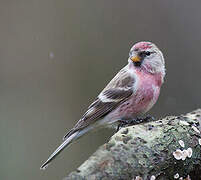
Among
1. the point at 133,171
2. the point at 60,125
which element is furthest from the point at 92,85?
the point at 133,171

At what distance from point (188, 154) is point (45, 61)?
3.01 meters

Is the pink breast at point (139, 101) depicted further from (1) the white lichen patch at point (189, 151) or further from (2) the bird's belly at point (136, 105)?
(1) the white lichen patch at point (189, 151)

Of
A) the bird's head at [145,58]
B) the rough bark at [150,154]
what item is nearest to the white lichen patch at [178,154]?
the rough bark at [150,154]

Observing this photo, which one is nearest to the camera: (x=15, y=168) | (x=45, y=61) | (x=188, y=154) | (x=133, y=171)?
→ (x=133, y=171)

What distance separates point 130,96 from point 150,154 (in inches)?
38.5

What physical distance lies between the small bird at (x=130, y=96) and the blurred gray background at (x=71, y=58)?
1.66 meters

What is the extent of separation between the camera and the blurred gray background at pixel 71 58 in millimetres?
4418

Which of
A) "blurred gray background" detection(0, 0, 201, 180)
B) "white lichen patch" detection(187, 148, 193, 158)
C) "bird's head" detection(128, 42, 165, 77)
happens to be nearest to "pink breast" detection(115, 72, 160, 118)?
"bird's head" detection(128, 42, 165, 77)

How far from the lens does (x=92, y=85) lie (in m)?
4.45

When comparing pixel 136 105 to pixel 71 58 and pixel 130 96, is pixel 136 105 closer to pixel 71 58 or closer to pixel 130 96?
pixel 130 96

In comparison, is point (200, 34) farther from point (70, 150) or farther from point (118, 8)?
point (70, 150)

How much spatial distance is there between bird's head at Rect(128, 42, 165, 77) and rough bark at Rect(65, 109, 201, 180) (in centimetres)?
75

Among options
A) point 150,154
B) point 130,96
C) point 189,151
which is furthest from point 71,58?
point 150,154

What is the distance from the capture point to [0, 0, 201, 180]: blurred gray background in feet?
14.5
